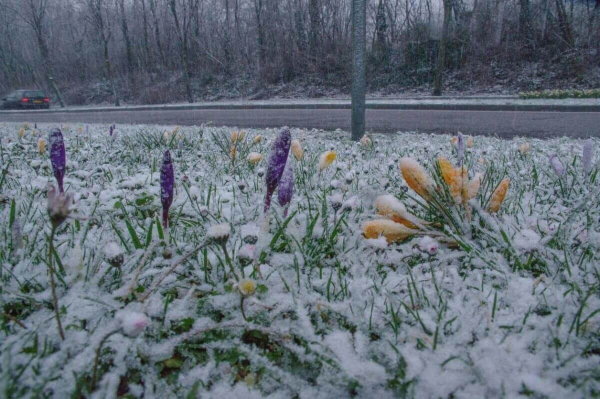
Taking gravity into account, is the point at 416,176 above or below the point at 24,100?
below

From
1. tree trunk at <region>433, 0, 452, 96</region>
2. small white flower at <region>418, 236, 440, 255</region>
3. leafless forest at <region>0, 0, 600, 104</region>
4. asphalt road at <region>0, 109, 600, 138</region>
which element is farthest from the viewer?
leafless forest at <region>0, 0, 600, 104</region>

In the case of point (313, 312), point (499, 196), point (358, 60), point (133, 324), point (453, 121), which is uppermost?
point (358, 60)

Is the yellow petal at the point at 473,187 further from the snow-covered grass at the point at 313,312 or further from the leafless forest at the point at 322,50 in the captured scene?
the leafless forest at the point at 322,50

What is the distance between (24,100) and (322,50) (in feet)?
67.6

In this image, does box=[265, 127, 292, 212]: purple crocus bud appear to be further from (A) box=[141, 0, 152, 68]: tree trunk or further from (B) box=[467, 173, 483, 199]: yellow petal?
(A) box=[141, 0, 152, 68]: tree trunk

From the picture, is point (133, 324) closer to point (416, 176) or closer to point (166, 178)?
point (166, 178)

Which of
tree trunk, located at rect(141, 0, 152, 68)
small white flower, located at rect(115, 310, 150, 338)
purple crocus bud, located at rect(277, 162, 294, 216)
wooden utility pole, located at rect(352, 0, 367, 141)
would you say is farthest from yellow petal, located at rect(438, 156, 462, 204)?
tree trunk, located at rect(141, 0, 152, 68)

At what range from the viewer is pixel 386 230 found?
1.29 m

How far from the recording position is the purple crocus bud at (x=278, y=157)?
1198 millimetres

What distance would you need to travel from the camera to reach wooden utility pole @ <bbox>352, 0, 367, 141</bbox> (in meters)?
5.11

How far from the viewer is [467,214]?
138 cm

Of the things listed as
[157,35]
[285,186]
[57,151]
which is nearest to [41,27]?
[157,35]

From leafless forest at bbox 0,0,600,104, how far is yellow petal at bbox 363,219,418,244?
19.6 metres

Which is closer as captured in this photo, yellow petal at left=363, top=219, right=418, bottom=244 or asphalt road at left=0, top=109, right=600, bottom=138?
yellow petal at left=363, top=219, right=418, bottom=244
